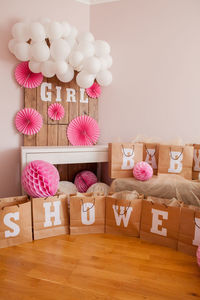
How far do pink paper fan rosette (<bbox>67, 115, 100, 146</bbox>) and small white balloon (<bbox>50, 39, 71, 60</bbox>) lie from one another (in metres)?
0.68

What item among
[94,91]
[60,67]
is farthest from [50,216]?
[94,91]

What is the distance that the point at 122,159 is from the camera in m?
1.94

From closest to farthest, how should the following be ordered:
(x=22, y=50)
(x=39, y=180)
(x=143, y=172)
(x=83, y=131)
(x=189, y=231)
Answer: (x=189, y=231) → (x=39, y=180) → (x=143, y=172) → (x=22, y=50) → (x=83, y=131)

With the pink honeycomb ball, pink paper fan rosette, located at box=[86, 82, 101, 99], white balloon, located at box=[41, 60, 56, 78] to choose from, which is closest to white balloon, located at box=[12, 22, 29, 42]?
white balloon, located at box=[41, 60, 56, 78]

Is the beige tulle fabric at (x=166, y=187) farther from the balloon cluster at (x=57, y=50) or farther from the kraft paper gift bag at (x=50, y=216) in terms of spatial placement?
the balloon cluster at (x=57, y=50)

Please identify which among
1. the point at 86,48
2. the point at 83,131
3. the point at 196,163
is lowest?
the point at 196,163

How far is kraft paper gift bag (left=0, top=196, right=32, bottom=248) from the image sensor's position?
149 cm

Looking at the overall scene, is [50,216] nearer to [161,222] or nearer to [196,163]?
[161,222]

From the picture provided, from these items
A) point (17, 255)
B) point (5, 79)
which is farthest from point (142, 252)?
point (5, 79)

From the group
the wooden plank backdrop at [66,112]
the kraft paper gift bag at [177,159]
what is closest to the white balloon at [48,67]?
the wooden plank backdrop at [66,112]

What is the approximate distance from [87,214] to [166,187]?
0.64m

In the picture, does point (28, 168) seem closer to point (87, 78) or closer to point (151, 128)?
point (87, 78)

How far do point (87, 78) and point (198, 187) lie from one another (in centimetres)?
131

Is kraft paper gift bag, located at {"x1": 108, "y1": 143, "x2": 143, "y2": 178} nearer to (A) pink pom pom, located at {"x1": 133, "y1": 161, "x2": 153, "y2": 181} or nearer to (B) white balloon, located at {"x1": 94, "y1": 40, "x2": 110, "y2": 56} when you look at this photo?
(A) pink pom pom, located at {"x1": 133, "y1": 161, "x2": 153, "y2": 181}
